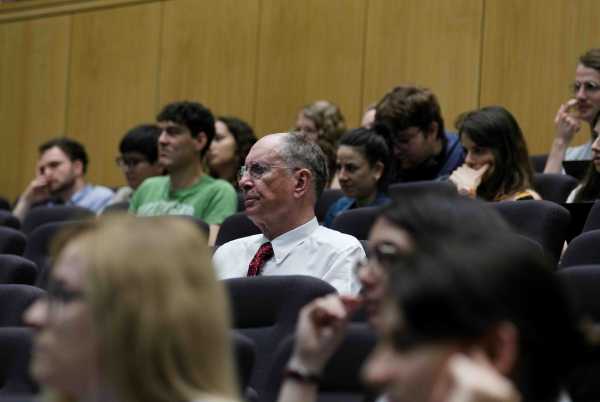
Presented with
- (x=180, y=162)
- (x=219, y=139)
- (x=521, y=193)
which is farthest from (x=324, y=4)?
(x=521, y=193)

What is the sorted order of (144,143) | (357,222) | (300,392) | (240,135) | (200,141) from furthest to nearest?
(144,143) < (240,135) < (200,141) < (357,222) < (300,392)

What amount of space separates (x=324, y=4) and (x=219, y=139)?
108 cm

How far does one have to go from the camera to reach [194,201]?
13.6 feet

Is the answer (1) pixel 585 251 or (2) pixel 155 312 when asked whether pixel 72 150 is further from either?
(2) pixel 155 312

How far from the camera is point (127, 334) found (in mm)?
1135

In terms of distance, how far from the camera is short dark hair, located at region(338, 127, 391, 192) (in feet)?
13.2

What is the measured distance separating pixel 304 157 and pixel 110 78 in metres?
3.46

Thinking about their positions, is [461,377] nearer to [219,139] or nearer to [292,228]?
[292,228]

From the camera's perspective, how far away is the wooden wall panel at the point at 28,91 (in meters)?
6.67

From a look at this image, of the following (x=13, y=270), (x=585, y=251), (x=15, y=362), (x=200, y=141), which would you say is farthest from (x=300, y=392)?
(x=200, y=141)

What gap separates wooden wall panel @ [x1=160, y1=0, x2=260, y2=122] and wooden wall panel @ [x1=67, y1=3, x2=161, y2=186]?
11cm

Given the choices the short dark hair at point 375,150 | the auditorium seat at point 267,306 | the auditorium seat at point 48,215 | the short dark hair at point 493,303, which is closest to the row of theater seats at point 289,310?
the auditorium seat at point 267,306

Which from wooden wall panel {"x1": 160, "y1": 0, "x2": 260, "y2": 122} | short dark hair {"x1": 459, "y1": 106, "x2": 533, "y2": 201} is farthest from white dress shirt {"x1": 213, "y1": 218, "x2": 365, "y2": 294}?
wooden wall panel {"x1": 160, "y1": 0, "x2": 260, "y2": 122}

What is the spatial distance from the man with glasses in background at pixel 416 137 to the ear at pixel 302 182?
1020mm
